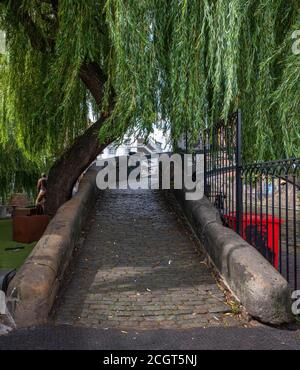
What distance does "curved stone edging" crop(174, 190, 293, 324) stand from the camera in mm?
4074

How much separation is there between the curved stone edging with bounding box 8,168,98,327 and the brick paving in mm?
247

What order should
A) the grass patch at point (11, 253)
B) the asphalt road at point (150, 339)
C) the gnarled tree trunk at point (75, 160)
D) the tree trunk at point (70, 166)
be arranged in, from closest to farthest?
the asphalt road at point (150, 339), the grass patch at point (11, 253), the gnarled tree trunk at point (75, 160), the tree trunk at point (70, 166)

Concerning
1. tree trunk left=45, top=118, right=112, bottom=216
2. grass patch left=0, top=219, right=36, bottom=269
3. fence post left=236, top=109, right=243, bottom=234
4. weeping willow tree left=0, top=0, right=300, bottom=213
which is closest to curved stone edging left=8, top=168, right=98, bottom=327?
grass patch left=0, top=219, right=36, bottom=269

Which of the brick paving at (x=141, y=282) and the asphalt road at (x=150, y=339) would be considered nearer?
the asphalt road at (x=150, y=339)

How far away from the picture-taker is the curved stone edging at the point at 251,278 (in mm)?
4074

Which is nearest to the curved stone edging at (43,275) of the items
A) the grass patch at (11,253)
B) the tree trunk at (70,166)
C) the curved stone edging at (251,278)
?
the grass patch at (11,253)

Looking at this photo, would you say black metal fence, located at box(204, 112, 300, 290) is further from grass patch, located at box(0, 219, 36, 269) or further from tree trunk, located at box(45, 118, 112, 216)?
grass patch, located at box(0, 219, 36, 269)

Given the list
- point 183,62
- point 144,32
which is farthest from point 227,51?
point 144,32

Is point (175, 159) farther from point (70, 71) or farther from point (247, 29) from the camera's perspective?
point (247, 29)

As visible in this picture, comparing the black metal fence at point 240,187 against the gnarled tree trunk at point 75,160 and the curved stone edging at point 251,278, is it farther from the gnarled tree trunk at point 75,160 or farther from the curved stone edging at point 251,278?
the gnarled tree trunk at point 75,160

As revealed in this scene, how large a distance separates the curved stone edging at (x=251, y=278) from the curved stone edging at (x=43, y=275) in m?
2.00

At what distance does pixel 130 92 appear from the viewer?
609 centimetres

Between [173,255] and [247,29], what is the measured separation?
3.58m

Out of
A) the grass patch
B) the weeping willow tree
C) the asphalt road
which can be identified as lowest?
the grass patch
